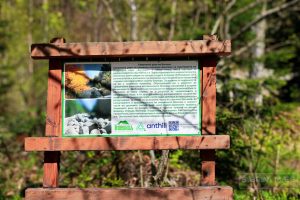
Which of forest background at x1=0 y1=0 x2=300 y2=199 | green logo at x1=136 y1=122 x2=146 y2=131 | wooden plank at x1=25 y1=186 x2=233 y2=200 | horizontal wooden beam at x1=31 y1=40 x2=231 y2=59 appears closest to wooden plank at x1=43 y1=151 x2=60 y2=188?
wooden plank at x1=25 y1=186 x2=233 y2=200

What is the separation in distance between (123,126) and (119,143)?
0.60ft

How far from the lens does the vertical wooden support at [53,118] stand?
14.9 feet

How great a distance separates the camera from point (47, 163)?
180 inches

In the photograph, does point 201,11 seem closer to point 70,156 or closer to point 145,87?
point 70,156

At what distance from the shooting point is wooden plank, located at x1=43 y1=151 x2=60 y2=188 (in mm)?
4539

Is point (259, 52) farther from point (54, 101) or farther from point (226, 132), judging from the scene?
point (54, 101)

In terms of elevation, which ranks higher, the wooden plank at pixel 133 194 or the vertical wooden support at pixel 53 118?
the vertical wooden support at pixel 53 118

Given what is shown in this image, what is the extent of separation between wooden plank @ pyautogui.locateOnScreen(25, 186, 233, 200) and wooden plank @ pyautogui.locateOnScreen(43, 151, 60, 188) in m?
0.13

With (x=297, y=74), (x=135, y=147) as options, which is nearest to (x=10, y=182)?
(x=135, y=147)

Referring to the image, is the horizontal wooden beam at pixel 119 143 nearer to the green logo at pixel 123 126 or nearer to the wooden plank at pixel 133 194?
the green logo at pixel 123 126

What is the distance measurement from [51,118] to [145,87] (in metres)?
0.99

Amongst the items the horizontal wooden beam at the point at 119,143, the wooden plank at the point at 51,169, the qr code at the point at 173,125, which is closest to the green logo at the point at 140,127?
the horizontal wooden beam at the point at 119,143

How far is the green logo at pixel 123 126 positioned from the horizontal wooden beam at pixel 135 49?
0.68 metres

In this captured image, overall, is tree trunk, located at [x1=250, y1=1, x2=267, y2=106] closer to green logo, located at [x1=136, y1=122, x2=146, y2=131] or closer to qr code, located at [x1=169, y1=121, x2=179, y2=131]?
qr code, located at [x1=169, y1=121, x2=179, y2=131]
